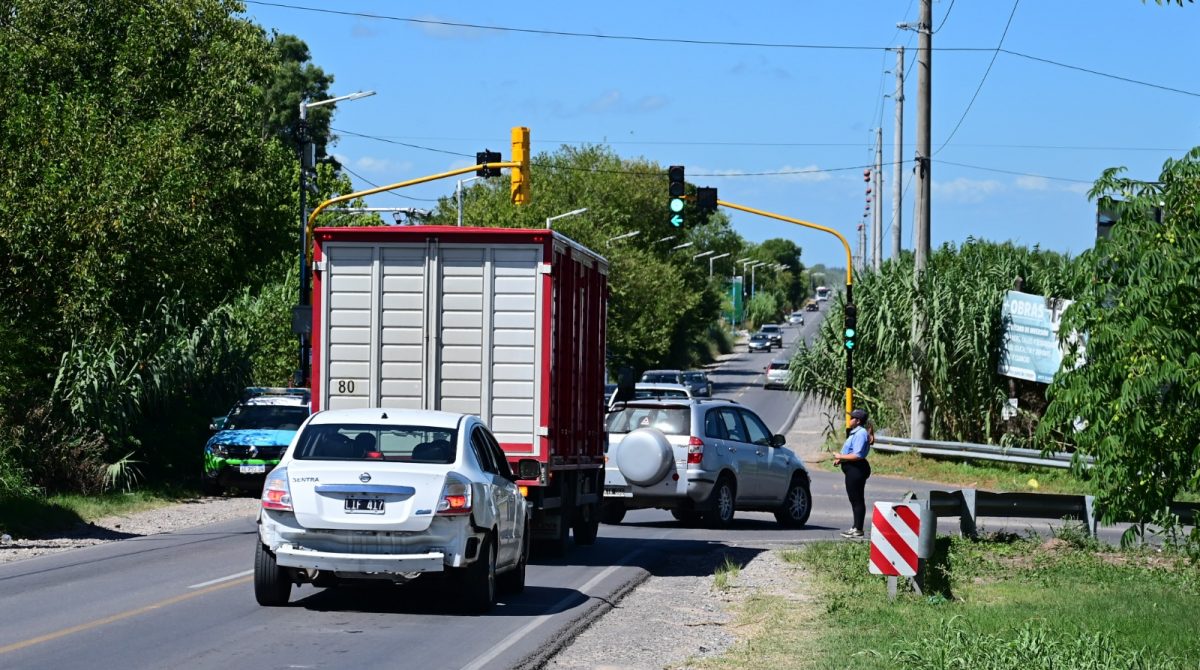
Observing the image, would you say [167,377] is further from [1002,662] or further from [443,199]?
[443,199]

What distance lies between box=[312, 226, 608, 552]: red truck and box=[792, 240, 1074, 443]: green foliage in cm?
2201

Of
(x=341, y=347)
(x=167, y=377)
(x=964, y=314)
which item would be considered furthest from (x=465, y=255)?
(x=964, y=314)

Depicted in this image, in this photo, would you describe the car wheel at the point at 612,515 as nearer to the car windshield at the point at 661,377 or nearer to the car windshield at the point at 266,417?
the car windshield at the point at 266,417

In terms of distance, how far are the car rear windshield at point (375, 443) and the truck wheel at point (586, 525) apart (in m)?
6.01

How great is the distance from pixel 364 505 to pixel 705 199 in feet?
76.5

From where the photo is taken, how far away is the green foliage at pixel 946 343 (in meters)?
37.9

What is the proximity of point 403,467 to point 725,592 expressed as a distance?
4244mm

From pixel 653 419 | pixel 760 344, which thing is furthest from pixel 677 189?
pixel 760 344

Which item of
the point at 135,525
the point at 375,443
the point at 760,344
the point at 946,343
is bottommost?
the point at 135,525

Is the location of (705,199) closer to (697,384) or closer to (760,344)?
(697,384)

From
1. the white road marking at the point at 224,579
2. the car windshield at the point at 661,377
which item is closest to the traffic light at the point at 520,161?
the white road marking at the point at 224,579

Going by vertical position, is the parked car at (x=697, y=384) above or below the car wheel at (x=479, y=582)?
above

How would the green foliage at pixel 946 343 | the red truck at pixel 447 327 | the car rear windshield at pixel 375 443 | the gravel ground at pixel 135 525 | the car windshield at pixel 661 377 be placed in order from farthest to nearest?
the car windshield at pixel 661 377, the green foliage at pixel 946 343, the gravel ground at pixel 135 525, the red truck at pixel 447 327, the car rear windshield at pixel 375 443

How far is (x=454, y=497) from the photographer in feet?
42.6
